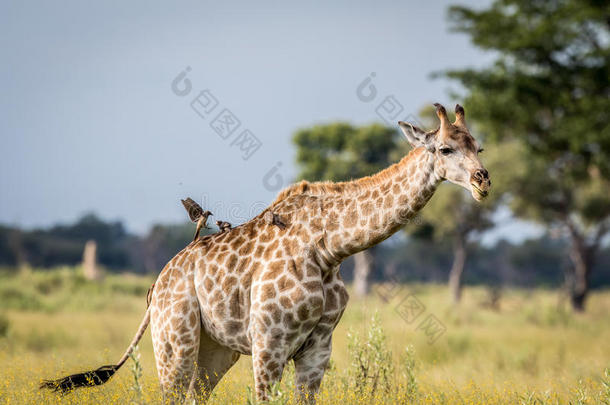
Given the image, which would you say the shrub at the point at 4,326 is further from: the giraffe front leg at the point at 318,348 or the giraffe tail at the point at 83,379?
the giraffe front leg at the point at 318,348

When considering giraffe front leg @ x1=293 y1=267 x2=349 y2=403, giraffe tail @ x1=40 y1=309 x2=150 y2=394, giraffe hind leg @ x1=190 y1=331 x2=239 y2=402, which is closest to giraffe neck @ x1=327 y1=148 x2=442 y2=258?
giraffe front leg @ x1=293 y1=267 x2=349 y2=403

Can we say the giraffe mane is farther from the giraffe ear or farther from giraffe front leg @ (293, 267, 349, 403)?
giraffe front leg @ (293, 267, 349, 403)

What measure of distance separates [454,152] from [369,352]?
333cm

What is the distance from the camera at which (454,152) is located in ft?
17.2

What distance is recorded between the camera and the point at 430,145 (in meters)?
5.40

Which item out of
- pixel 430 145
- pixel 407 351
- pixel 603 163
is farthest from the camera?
pixel 603 163

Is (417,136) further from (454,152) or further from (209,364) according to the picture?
(209,364)

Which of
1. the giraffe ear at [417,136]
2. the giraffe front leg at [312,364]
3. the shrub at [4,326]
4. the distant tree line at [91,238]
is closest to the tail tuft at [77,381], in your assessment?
the giraffe front leg at [312,364]

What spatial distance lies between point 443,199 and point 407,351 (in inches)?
1212

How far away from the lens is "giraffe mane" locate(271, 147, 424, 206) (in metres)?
5.81

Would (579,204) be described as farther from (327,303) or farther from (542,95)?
(327,303)

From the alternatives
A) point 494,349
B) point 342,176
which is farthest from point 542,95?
point 342,176

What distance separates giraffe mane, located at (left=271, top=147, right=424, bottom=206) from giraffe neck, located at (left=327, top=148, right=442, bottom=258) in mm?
11

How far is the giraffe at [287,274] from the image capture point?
18.1 feet
